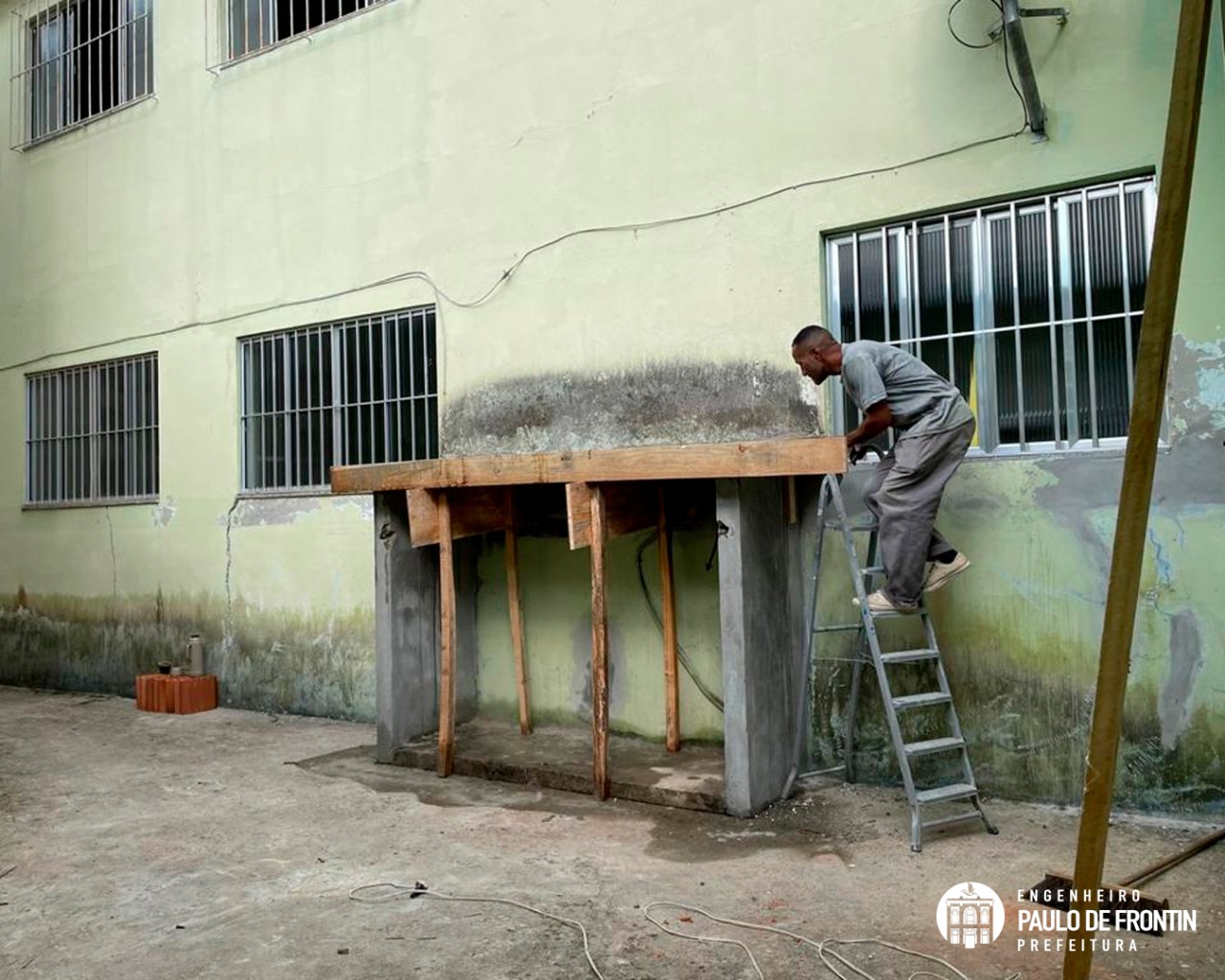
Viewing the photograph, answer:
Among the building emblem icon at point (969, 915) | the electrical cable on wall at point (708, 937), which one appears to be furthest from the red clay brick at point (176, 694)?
the building emblem icon at point (969, 915)

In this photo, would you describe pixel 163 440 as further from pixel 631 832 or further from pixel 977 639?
pixel 977 639

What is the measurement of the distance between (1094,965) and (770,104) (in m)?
4.63

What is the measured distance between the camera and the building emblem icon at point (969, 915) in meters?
3.57

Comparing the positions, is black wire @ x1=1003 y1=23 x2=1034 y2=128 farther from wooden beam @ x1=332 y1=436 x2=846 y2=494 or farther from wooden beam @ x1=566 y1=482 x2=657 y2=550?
wooden beam @ x1=566 y1=482 x2=657 y2=550

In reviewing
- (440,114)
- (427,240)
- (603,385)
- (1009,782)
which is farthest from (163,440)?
(1009,782)

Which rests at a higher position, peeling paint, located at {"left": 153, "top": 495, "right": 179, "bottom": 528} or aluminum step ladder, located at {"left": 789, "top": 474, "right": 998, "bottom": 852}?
peeling paint, located at {"left": 153, "top": 495, "right": 179, "bottom": 528}

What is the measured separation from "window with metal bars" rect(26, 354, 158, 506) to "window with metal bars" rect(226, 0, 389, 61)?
2.94m

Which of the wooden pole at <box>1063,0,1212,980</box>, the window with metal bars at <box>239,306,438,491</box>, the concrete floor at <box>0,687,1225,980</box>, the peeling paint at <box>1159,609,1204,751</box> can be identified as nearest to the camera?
the wooden pole at <box>1063,0,1212,980</box>

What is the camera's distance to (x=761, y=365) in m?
5.86

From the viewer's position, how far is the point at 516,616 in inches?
266

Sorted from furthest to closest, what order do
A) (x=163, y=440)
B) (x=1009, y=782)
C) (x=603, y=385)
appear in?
(x=163, y=440) → (x=603, y=385) → (x=1009, y=782)

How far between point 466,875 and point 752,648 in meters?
1.76

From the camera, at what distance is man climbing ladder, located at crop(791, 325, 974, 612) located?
4793 mm

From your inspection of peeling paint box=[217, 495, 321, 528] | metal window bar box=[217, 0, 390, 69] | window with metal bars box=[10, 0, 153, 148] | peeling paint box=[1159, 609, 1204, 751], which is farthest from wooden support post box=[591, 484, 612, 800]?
window with metal bars box=[10, 0, 153, 148]
